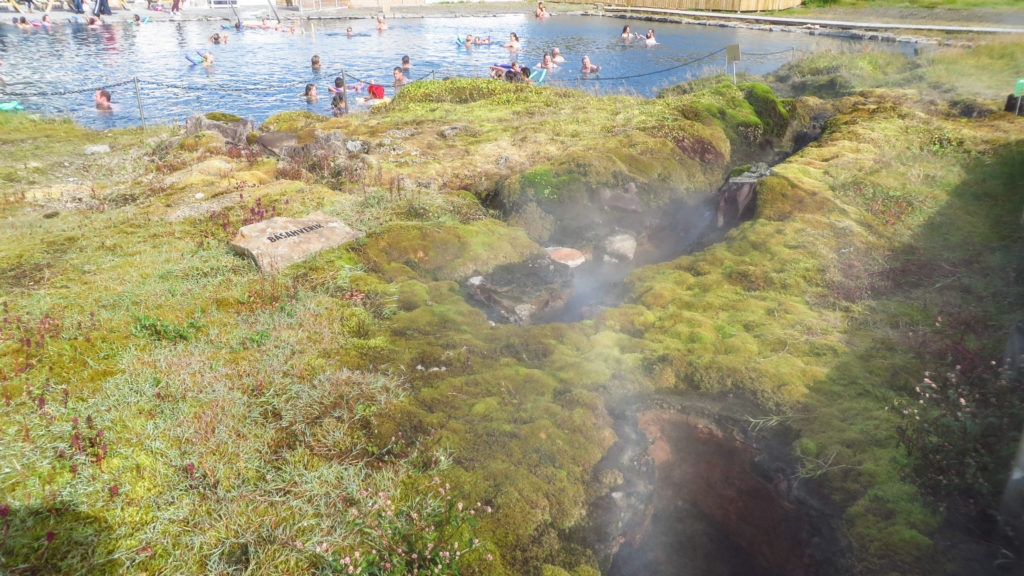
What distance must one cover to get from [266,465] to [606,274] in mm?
6079

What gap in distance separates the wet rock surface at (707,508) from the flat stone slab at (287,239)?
4.81m

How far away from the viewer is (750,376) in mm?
5367

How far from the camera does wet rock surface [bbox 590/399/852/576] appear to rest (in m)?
3.78

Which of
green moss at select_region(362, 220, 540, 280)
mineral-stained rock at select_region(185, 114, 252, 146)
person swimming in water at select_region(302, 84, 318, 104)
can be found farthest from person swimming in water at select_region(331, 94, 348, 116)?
green moss at select_region(362, 220, 540, 280)

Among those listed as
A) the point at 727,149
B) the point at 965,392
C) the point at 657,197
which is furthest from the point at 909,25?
the point at 965,392

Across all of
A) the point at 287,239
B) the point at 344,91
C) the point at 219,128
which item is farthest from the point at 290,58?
the point at 287,239

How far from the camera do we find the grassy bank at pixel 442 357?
3598 millimetres

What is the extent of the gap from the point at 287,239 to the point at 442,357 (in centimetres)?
323

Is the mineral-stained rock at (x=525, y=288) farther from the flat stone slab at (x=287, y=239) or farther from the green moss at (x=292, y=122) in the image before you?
the green moss at (x=292, y=122)

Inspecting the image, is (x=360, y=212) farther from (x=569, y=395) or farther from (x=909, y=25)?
(x=909, y=25)

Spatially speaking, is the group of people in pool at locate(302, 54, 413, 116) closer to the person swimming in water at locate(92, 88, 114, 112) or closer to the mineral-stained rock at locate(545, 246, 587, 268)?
the person swimming in water at locate(92, 88, 114, 112)

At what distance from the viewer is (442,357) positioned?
558 centimetres

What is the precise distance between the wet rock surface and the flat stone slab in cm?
481

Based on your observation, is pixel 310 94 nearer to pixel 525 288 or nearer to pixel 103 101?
pixel 103 101
